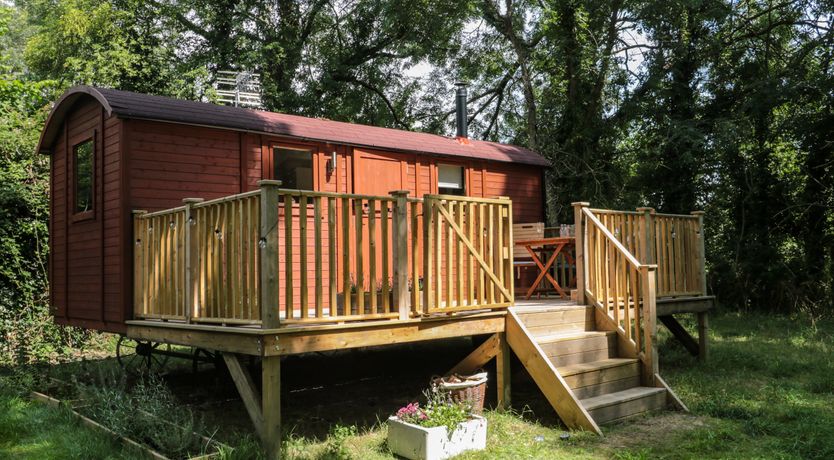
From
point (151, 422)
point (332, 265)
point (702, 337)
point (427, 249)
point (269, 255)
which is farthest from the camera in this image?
point (702, 337)

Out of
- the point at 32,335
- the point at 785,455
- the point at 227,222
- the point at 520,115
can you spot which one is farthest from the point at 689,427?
the point at 520,115

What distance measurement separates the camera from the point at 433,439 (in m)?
4.58

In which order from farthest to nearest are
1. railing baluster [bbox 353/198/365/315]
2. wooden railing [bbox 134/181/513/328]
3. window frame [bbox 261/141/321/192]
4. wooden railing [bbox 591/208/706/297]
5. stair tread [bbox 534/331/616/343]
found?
window frame [bbox 261/141/321/192] < wooden railing [bbox 591/208/706/297] < stair tread [bbox 534/331/616/343] < railing baluster [bbox 353/198/365/315] < wooden railing [bbox 134/181/513/328]

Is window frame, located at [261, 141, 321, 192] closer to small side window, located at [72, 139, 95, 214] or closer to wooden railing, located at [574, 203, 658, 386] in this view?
small side window, located at [72, 139, 95, 214]

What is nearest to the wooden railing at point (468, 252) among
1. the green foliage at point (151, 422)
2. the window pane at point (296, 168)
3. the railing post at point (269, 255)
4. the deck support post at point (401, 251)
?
the deck support post at point (401, 251)

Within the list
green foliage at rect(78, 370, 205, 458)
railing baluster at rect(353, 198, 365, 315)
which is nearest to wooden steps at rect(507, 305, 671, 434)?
railing baluster at rect(353, 198, 365, 315)

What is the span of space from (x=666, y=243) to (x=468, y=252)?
334cm

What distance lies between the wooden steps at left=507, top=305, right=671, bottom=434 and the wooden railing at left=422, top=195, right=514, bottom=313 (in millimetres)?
354

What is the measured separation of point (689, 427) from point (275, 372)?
3.42 meters

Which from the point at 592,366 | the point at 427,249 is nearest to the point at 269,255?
the point at 427,249

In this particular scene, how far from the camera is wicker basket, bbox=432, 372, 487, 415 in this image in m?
5.27

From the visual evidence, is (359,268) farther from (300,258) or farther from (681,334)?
(681,334)

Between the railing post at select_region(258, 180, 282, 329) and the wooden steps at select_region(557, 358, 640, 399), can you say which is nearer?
the railing post at select_region(258, 180, 282, 329)

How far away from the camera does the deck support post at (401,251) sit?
17.0 ft
